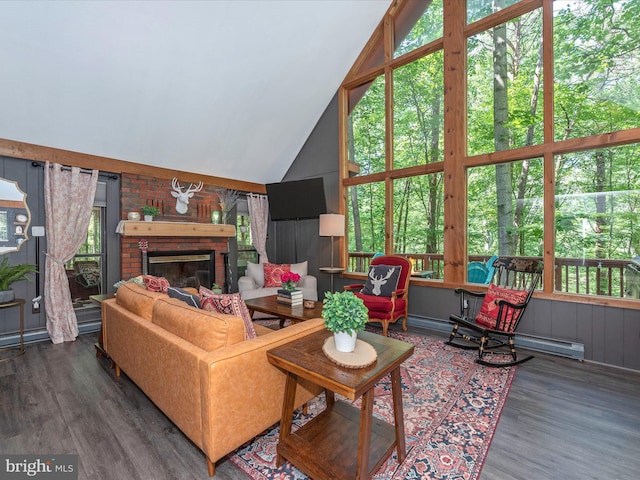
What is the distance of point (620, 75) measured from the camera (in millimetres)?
3055

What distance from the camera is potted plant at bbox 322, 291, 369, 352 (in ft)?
5.15

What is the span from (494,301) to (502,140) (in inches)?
78.5

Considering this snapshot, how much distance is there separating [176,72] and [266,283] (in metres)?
3.23

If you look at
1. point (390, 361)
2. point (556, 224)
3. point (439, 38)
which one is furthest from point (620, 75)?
point (390, 361)

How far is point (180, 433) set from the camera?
1969 mm

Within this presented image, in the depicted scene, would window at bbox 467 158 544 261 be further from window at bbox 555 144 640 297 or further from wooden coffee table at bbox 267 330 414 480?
wooden coffee table at bbox 267 330 414 480

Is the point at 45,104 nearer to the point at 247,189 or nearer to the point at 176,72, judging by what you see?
the point at 176,72

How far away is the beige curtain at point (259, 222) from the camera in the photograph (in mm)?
6098

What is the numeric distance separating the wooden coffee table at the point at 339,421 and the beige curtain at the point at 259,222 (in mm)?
4332

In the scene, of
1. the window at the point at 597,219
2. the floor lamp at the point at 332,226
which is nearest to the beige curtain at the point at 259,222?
the floor lamp at the point at 332,226

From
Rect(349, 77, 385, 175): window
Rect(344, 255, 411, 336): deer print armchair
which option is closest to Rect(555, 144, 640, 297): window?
Rect(344, 255, 411, 336): deer print armchair

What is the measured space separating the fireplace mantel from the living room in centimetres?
26

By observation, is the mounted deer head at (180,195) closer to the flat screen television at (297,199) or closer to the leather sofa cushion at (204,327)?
the flat screen television at (297,199)

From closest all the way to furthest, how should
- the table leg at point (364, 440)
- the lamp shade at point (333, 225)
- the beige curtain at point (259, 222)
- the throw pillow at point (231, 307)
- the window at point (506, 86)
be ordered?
the table leg at point (364, 440), the throw pillow at point (231, 307), the window at point (506, 86), the lamp shade at point (333, 225), the beige curtain at point (259, 222)
